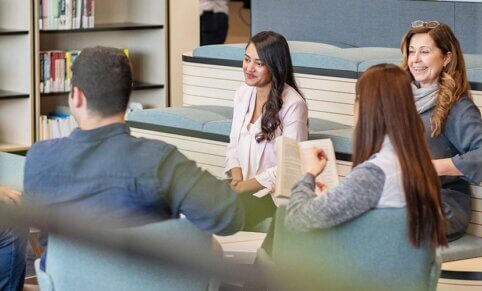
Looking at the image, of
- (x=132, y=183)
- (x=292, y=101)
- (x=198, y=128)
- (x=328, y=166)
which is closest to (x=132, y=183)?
(x=132, y=183)

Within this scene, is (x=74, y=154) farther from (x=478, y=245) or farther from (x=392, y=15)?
(x=392, y=15)

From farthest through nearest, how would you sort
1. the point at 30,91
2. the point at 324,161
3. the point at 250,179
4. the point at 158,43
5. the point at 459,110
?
1. the point at 158,43
2. the point at 30,91
3. the point at 250,179
4. the point at 459,110
5. the point at 324,161

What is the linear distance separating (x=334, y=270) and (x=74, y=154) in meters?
0.72

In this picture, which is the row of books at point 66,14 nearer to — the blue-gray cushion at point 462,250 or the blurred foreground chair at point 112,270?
the blue-gray cushion at point 462,250

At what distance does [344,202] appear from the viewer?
95.2 inches

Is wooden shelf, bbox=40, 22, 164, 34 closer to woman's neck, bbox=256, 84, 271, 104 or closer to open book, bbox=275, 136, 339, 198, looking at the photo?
woman's neck, bbox=256, 84, 271, 104

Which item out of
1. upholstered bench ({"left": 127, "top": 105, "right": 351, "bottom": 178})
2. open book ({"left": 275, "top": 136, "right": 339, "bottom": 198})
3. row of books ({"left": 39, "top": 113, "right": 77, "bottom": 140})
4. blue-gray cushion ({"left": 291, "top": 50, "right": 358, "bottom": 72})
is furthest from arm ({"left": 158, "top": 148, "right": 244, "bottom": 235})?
row of books ({"left": 39, "top": 113, "right": 77, "bottom": 140})

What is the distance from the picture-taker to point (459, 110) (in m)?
3.57

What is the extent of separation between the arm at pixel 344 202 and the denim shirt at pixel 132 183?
0.70 feet

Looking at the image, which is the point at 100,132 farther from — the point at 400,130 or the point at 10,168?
the point at 10,168

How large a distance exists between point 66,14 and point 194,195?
4.01m

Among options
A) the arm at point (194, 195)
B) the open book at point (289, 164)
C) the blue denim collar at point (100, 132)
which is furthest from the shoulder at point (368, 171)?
the blue denim collar at point (100, 132)

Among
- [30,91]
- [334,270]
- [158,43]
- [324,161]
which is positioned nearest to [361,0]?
[158,43]

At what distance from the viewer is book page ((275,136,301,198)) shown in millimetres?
2928
